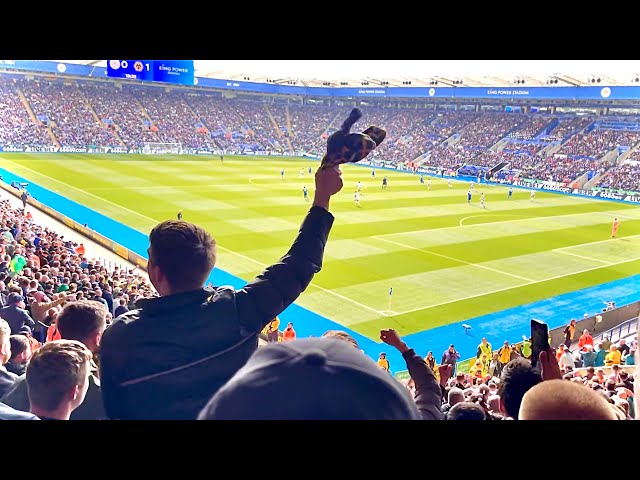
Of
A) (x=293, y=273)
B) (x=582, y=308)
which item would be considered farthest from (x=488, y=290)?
(x=293, y=273)

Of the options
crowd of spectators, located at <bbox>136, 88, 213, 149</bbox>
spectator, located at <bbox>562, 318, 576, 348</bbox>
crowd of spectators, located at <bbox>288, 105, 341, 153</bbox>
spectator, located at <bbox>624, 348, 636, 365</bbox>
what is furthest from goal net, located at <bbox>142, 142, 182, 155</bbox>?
Answer: spectator, located at <bbox>624, 348, 636, 365</bbox>

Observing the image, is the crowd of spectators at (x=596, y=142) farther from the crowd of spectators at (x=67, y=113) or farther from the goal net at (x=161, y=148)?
the crowd of spectators at (x=67, y=113)

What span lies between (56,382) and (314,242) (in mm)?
1041

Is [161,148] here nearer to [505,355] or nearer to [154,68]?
[154,68]

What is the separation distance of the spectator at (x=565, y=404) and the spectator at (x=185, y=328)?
3.17 feet

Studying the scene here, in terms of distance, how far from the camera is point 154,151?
138 feet

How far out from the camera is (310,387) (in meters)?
0.93

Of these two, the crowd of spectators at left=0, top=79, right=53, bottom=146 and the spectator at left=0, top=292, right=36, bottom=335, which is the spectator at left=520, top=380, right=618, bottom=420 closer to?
the spectator at left=0, top=292, right=36, bottom=335

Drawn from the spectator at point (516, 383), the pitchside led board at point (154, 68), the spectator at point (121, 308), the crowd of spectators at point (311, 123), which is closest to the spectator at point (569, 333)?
the spectator at point (121, 308)

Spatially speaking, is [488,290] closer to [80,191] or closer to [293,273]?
[293,273]

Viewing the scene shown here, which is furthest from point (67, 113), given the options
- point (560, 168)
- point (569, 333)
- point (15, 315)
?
point (15, 315)

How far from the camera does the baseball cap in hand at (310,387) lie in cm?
93
